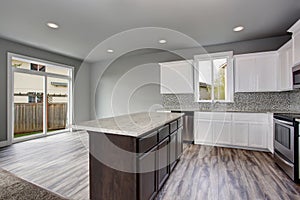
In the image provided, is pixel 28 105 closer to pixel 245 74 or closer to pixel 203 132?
pixel 203 132

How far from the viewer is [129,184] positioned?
151 cm

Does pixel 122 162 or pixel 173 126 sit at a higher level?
pixel 173 126

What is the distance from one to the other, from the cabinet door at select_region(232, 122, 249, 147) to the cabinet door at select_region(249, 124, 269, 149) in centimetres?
10

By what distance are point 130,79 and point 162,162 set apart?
426 centimetres

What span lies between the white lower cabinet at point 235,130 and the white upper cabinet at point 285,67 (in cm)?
72

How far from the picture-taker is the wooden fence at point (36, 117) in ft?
15.2

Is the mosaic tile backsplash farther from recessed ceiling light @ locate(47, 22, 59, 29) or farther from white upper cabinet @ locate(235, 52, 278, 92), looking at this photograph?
recessed ceiling light @ locate(47, 22, 59, 29)

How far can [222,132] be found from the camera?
13.1 feet

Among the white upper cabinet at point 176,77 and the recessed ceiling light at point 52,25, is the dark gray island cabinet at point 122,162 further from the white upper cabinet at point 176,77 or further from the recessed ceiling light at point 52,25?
the white upper cabinet at point 176,77

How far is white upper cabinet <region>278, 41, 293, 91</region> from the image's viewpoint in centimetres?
324

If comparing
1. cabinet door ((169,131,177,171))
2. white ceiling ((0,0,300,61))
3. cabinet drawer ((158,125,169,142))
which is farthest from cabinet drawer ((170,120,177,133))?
white ceiling ((0,0,300,61))

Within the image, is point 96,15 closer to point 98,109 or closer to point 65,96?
point 65,96

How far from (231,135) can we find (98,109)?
5.02m

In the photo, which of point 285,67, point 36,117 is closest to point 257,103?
point 285,67
